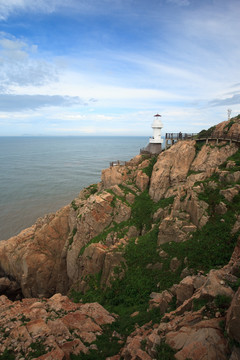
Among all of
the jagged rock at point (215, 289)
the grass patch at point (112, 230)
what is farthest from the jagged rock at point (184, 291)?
the grass patch at point (112, 230)

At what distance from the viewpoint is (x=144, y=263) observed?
1967 cm

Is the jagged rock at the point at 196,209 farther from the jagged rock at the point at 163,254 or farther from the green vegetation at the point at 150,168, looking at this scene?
the green vegetation at the point at 150,168

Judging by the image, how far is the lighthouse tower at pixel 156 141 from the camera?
110 feet

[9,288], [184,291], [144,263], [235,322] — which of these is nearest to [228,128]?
[144,263]

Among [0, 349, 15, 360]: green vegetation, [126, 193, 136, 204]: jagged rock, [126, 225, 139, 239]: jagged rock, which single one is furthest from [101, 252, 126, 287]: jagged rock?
[0, 349, 15, 360]: green vegetation

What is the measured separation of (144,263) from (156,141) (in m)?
20.4

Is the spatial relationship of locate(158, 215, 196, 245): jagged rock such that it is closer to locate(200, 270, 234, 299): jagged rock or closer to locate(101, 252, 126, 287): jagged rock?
locate(101, 252, 126, 287): jagged rock

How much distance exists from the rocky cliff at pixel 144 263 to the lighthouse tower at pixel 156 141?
2960 mm

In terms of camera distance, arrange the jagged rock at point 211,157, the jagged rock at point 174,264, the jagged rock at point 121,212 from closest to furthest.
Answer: the jagged rock at point 174,264
the jagged rock at point 211,157
the jagged rock at point 121,212

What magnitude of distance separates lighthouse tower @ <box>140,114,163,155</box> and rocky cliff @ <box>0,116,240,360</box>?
2.96m

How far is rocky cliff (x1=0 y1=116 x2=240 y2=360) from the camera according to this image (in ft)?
33.2

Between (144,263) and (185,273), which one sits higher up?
(185,273)

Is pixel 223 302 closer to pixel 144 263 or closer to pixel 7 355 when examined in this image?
pixel 144 263

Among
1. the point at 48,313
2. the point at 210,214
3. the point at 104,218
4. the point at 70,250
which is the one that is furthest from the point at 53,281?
the point at 210,214
